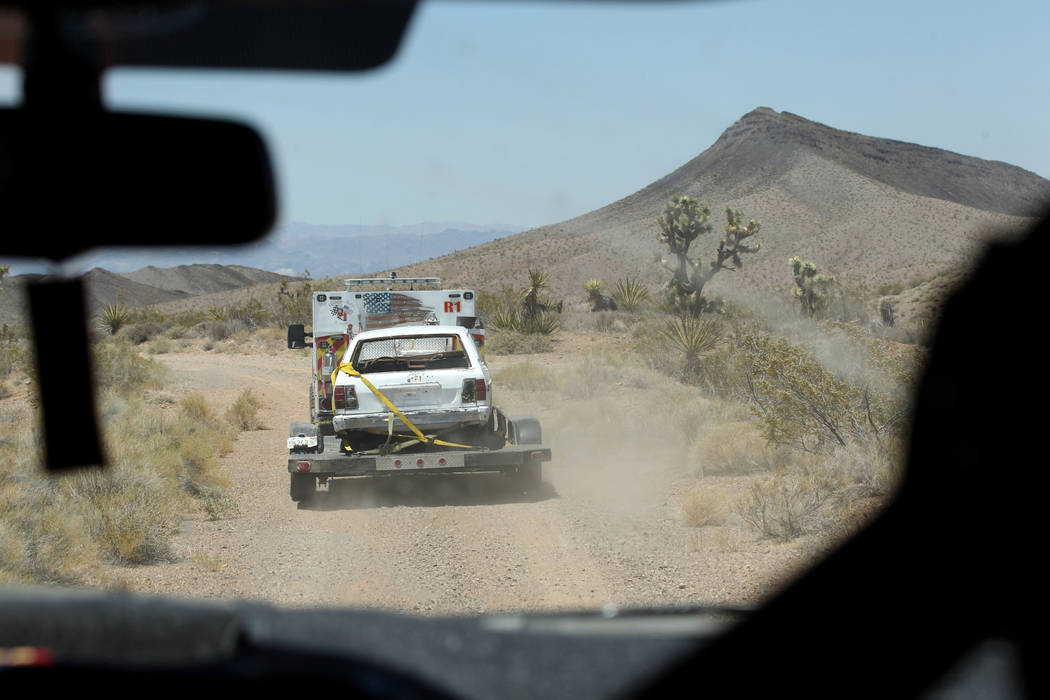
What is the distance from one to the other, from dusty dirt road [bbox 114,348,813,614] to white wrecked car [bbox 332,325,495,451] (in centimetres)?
72

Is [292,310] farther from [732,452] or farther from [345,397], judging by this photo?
[732,452]

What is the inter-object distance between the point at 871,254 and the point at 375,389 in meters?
63.1

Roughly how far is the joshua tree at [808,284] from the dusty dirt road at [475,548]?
20.0 m

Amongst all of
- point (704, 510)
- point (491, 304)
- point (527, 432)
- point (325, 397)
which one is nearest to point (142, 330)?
point (491, 304)

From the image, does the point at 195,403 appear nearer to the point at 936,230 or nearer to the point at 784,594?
the point at 784,594

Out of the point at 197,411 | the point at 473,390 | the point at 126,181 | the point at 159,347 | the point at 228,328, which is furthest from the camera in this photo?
the point at 228,328

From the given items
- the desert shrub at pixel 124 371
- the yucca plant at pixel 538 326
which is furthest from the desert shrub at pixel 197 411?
the yucca plant at pixel 538 326

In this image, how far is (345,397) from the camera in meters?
10.9

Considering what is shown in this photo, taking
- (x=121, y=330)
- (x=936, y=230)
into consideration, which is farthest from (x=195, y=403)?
(x=936, y=230)

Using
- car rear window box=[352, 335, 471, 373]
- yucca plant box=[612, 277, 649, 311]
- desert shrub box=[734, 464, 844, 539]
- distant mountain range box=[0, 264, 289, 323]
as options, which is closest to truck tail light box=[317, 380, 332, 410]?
car rear window box=[352, 335, 471, 373]

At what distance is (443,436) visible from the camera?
1123 cm

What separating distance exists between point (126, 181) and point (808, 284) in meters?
31.8

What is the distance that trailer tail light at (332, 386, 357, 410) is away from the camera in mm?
10883

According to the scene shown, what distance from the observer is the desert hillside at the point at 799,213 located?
68.8m
